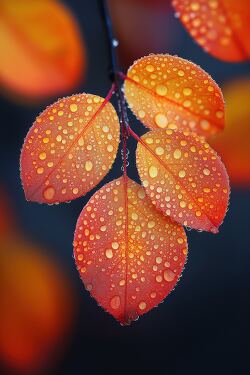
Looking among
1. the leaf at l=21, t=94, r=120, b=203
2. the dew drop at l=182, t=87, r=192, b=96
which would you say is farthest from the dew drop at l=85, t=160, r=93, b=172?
the dew drop at l=182, t=87, r=192, b=96

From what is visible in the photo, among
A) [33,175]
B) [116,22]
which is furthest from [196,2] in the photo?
[33,175]

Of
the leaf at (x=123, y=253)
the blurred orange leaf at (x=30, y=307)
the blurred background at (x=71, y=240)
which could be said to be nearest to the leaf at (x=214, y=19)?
the blurred background at (x=71, y=240)

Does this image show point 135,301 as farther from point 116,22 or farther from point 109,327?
point 116,22

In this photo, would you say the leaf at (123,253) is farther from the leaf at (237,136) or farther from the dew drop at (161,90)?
the leaf at (237,136)

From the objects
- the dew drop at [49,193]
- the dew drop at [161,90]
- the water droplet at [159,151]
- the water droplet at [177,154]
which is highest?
the dew drop at [161,90]

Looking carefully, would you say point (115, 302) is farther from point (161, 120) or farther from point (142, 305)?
point (161, 120)

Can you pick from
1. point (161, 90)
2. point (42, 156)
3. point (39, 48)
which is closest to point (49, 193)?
point (42, 156)
